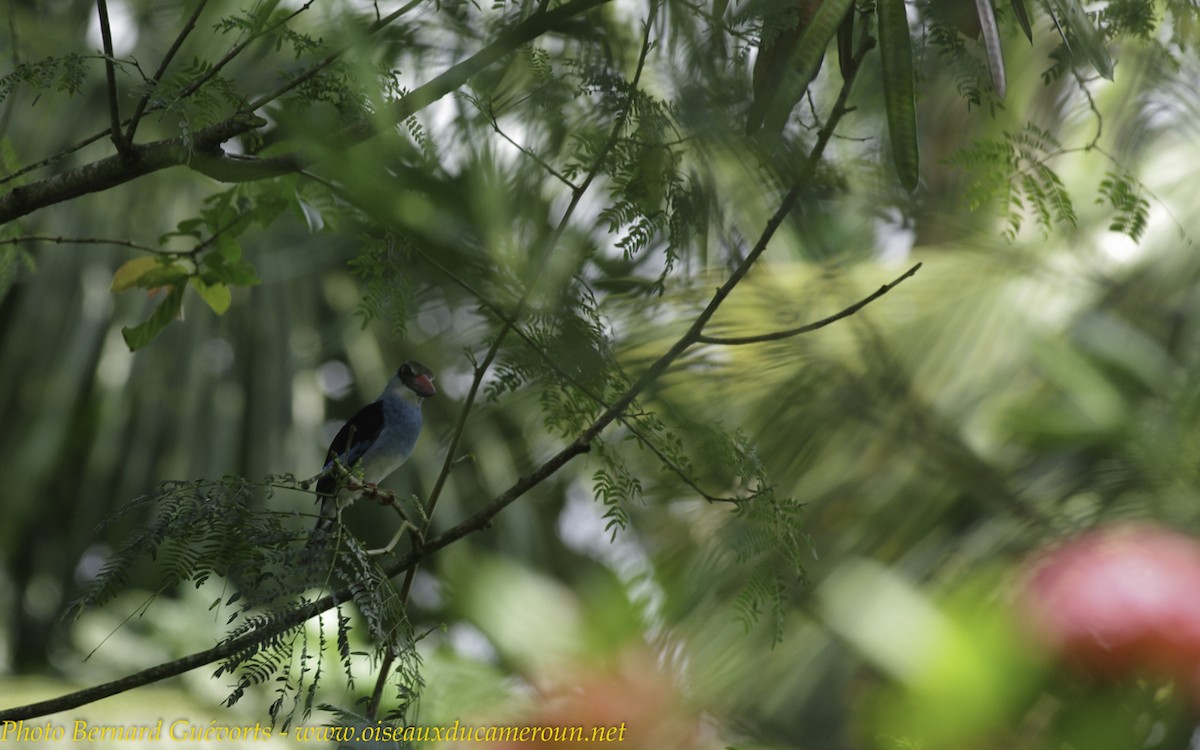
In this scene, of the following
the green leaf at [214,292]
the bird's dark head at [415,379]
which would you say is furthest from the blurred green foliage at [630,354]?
the bird's dark head at [415,379]

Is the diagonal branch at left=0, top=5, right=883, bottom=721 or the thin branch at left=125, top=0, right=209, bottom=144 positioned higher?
the thin branch at left=125, top=0, right=209, bottom=144

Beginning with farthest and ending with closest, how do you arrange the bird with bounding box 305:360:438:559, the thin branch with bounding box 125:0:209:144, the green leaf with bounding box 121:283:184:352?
the bird with bounding box 305:360:438:559 → the green leaf with bounding box 121:283:184:352 → the thin branch with bounding box 125:0:209:144

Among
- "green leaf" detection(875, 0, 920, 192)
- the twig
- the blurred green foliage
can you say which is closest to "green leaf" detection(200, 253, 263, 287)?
the blurred green foliage

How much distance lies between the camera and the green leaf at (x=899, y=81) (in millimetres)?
1171

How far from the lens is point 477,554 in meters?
2.99

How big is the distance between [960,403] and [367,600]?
142 cm

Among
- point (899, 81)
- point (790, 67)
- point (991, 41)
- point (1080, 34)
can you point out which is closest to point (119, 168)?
point (790, 67)

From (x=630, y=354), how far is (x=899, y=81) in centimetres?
88

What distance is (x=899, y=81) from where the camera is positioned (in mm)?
1178

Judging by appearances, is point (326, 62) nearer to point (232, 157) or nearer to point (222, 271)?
point (232, 157)

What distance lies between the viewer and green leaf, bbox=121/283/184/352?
1.44m

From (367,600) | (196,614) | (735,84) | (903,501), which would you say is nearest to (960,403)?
(903,501)

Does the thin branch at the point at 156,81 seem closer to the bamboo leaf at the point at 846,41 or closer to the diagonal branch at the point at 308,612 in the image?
the diagonal branch at the point at 308,612

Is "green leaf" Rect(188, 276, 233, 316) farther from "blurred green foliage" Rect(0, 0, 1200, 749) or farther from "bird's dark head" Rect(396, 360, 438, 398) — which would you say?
"bird's dark head" Rect(396, 360, 438, 398)
